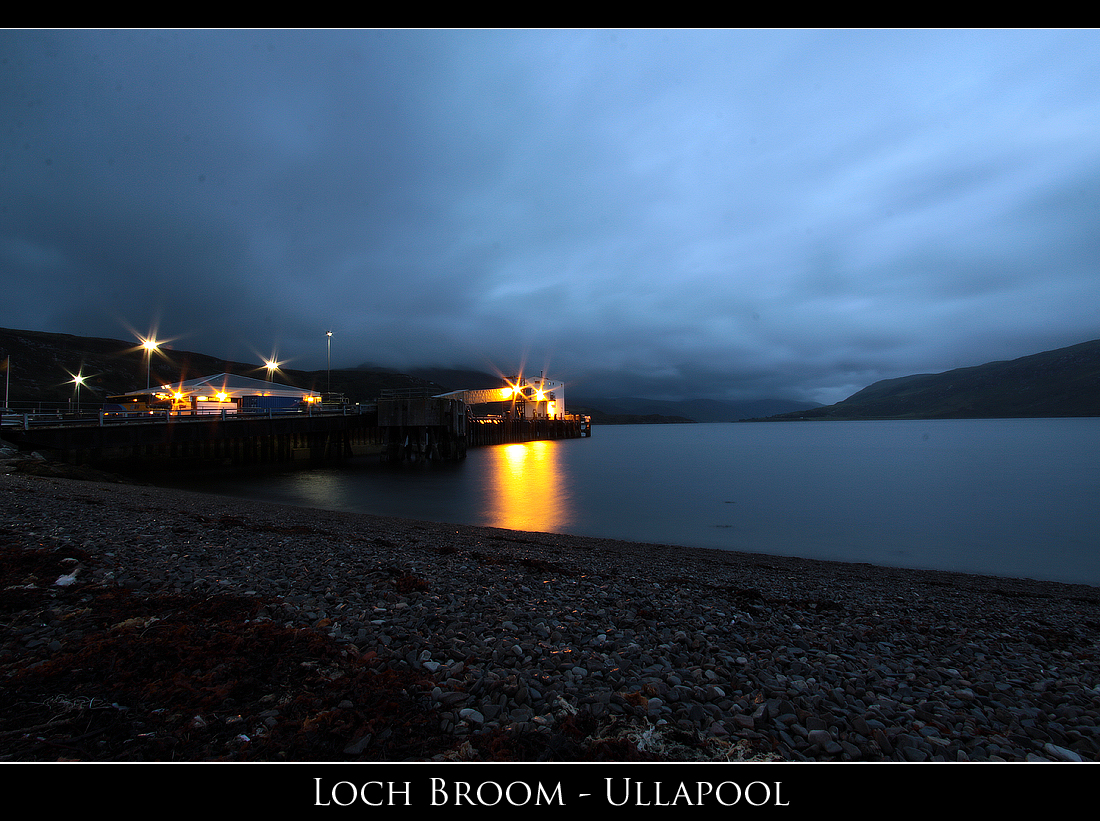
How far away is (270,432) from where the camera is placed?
3569 centimetres

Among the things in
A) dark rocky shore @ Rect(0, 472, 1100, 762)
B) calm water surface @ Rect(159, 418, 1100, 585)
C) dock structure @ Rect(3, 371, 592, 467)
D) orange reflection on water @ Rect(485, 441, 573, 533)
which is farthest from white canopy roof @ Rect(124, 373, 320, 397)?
dark rocky shore @ Rect(0, 472, 1100, 762)

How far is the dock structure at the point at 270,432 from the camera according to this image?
85.5 ft

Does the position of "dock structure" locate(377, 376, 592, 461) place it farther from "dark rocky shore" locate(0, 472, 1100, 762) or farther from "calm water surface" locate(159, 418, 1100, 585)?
"dark rocky shore" locate(0, 472, 1100, 762)

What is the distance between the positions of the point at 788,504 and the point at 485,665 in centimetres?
2737

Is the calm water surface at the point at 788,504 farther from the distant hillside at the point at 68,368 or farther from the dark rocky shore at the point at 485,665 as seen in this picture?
the distant hillside at the point at 68,368

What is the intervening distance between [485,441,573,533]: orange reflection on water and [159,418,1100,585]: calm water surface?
0.44 ft

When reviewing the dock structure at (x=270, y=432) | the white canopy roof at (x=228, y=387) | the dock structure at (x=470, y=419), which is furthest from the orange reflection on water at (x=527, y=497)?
the white canopy roof at (x=228, y=387)

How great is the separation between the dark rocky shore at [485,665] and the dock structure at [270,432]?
23796mm

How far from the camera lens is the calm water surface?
17422 mm

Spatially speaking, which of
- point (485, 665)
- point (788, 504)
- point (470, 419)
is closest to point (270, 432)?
point (470, 419)
